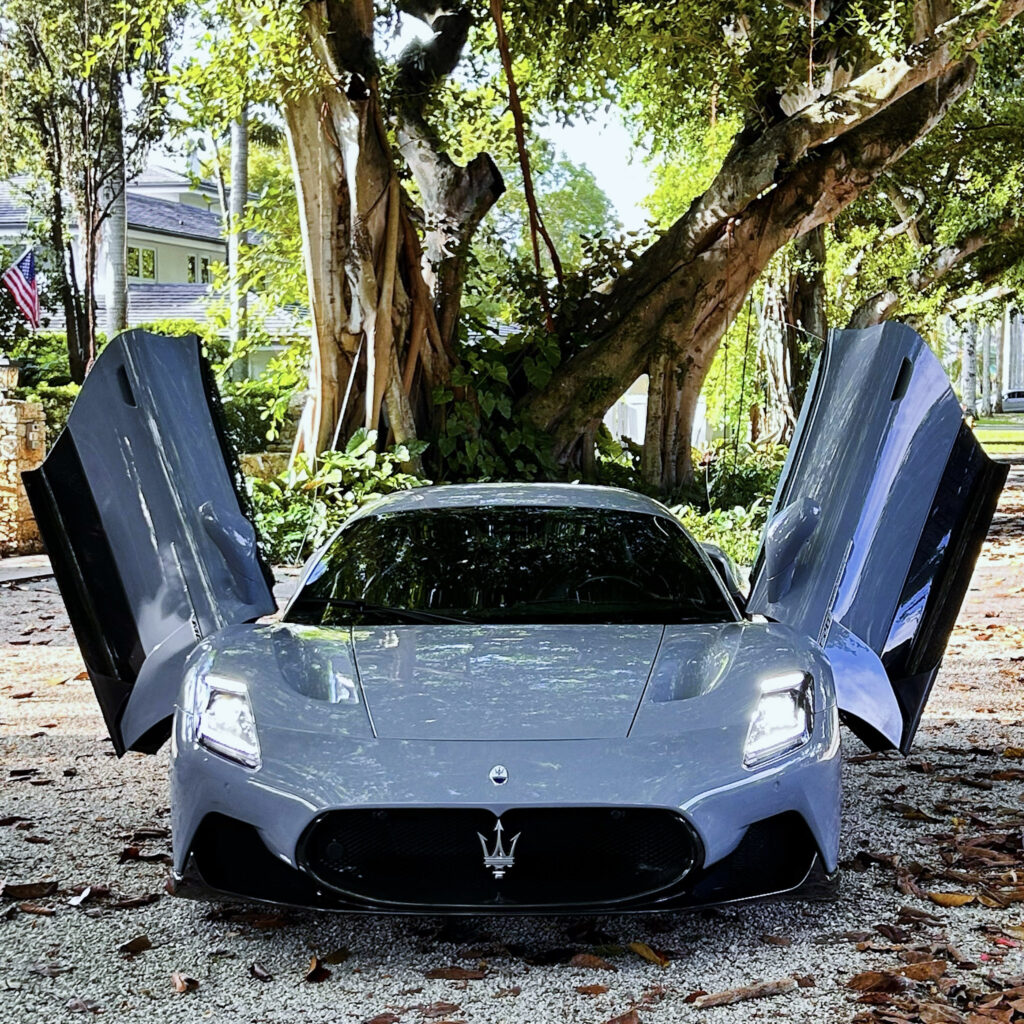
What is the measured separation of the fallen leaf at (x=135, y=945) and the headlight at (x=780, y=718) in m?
1.66

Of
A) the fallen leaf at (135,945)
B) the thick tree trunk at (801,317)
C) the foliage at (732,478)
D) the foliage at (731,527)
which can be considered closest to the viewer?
the fallen leaf at (135,945)

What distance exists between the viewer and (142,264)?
1799 inches

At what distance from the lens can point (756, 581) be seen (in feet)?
16.8

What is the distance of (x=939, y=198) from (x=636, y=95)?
9700 millimetres

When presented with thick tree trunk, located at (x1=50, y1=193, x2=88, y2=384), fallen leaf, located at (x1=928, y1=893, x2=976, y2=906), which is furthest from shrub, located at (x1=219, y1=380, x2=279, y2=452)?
fallen leaf, located at (x1=928, y1=893, x2=976, y2=906)

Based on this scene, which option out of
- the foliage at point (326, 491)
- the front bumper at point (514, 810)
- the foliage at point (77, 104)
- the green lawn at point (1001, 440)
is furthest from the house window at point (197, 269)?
the front bumper at point (514, 810)

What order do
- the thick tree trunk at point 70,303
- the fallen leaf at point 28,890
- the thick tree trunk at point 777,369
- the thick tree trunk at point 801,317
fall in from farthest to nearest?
the thick tree trunk at point 70,303, the thick tree trunk at point 777,369, the thick tree trunk at point 801,317, the fallen leaf at point 28,890

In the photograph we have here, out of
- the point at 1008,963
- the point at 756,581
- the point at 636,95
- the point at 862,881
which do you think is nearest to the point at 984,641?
the point at 756,581

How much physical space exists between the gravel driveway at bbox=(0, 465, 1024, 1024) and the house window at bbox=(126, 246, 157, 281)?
42475 millimetres

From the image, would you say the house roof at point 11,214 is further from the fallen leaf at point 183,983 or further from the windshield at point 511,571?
the fallen leaf at point 183,983

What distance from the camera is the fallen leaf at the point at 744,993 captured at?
330 centimetres

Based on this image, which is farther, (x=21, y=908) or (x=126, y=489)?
(x=126, y=489)

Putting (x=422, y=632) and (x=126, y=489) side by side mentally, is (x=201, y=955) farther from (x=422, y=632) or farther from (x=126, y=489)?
(x=126, y=489)

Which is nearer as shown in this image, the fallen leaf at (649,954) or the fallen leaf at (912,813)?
the fallen leaf at (649,954)
